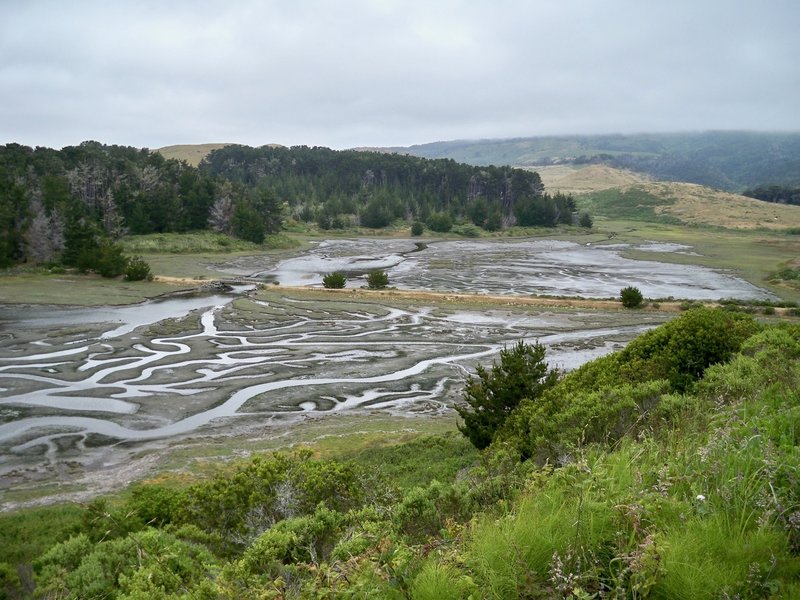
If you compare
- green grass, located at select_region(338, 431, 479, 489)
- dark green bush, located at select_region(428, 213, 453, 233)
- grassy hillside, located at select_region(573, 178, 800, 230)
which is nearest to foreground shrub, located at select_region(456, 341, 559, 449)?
green grass, located at select_region(338, 431, 479, 489)

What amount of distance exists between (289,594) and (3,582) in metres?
6.48

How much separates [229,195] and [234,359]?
78647 mm

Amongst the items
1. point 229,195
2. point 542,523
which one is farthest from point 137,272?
point 542,523

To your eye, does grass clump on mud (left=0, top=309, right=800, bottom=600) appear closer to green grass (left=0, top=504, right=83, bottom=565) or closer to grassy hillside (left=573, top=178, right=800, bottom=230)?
green grass (left=0, top=504, right=83, bottom=565)

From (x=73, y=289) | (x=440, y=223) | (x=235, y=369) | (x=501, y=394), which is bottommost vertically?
(x=235, y=369)

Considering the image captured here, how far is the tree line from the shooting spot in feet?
216

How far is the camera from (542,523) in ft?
13.4

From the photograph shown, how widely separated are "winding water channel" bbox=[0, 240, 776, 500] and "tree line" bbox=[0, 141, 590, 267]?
2764 cm

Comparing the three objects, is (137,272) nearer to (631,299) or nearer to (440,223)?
(631,299)

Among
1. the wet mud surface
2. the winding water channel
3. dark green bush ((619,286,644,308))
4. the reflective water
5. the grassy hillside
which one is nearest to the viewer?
the wet mud surface

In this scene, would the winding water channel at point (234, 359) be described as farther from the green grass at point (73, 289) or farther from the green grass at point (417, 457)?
the green grass at point (417, 457)

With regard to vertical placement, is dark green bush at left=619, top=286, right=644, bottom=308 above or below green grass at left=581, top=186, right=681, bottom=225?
below

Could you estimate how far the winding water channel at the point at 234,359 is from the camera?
22.6 metres

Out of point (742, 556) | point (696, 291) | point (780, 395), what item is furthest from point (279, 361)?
point (696, 291)
